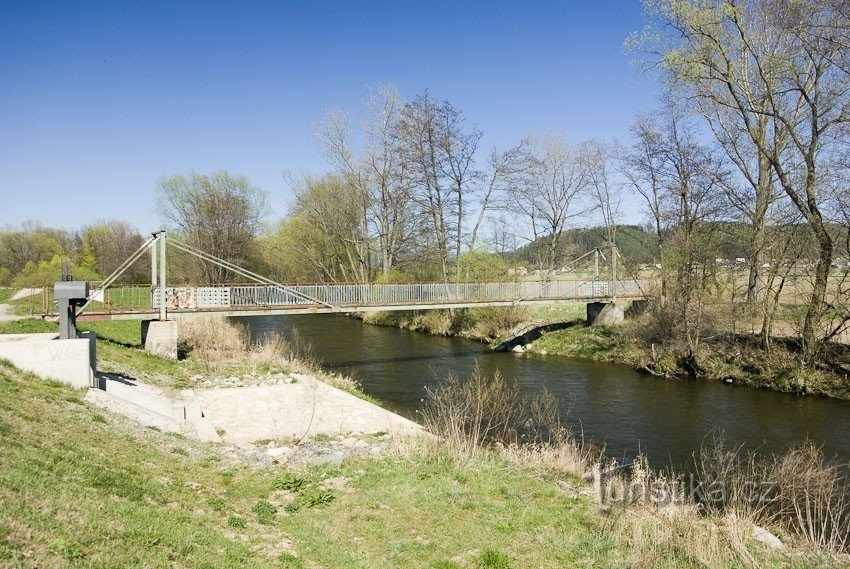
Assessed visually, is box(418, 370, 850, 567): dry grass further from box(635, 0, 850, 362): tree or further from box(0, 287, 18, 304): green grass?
box(0, 287, 18, 304): green grass

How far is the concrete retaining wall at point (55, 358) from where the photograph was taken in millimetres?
11086

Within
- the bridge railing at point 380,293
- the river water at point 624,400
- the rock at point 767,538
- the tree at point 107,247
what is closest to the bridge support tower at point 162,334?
the bridge railing at point 380,293

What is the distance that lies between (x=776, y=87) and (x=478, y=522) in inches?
835

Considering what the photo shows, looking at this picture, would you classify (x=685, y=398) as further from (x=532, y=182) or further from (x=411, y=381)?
(x=532, y=182)

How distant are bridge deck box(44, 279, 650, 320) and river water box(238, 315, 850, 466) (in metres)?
2.56

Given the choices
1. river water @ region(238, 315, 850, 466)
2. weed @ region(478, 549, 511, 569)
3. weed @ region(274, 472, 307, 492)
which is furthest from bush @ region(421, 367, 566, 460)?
weed @ region(478, 549, 511, 569)

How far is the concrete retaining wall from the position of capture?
11086mm

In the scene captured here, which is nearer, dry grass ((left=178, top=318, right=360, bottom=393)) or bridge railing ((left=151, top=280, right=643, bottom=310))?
dry grass ((left=178, top=318, right=360, bottom=393))

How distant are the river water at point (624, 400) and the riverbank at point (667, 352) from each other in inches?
30.1

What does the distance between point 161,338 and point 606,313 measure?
2152 cm

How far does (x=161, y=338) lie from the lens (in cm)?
1917

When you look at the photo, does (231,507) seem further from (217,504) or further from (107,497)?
(107,497)

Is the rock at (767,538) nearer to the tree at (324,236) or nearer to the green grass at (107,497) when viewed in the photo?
the green grass at (107,497)

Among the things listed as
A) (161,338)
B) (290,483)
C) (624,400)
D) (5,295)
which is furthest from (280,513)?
(5,295)
